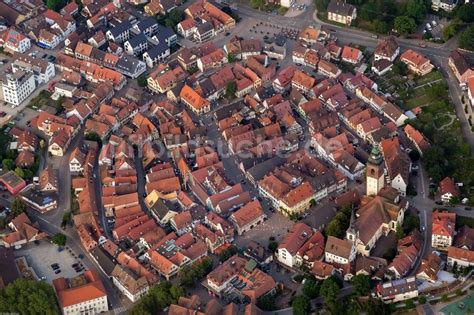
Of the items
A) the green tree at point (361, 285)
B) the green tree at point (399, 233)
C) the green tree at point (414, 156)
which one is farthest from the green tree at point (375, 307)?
the green tree at point (414, 156)

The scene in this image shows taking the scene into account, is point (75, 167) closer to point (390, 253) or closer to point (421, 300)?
point (390, 253)

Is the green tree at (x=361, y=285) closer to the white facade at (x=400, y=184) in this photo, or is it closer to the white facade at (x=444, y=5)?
the white facade at (x=400, y=184)

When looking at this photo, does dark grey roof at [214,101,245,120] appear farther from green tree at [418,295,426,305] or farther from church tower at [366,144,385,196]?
green tree at [418,295,426,305]

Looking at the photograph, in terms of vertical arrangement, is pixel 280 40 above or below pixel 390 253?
above

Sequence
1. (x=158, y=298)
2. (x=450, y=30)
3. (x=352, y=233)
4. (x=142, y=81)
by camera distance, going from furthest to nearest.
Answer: (x=450, y=30) < (x=142, y=81) < (x=352, y=233) < (x=158, y=298)

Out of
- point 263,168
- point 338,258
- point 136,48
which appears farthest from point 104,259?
point 136,48

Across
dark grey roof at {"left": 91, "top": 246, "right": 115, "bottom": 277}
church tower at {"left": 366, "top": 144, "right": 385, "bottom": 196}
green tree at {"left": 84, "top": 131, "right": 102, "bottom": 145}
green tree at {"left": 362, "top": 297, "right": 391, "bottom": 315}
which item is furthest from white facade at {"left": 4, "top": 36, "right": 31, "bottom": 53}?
green tree at {"left": 362, "top": 297, "right": 391, "bottom": 315}
